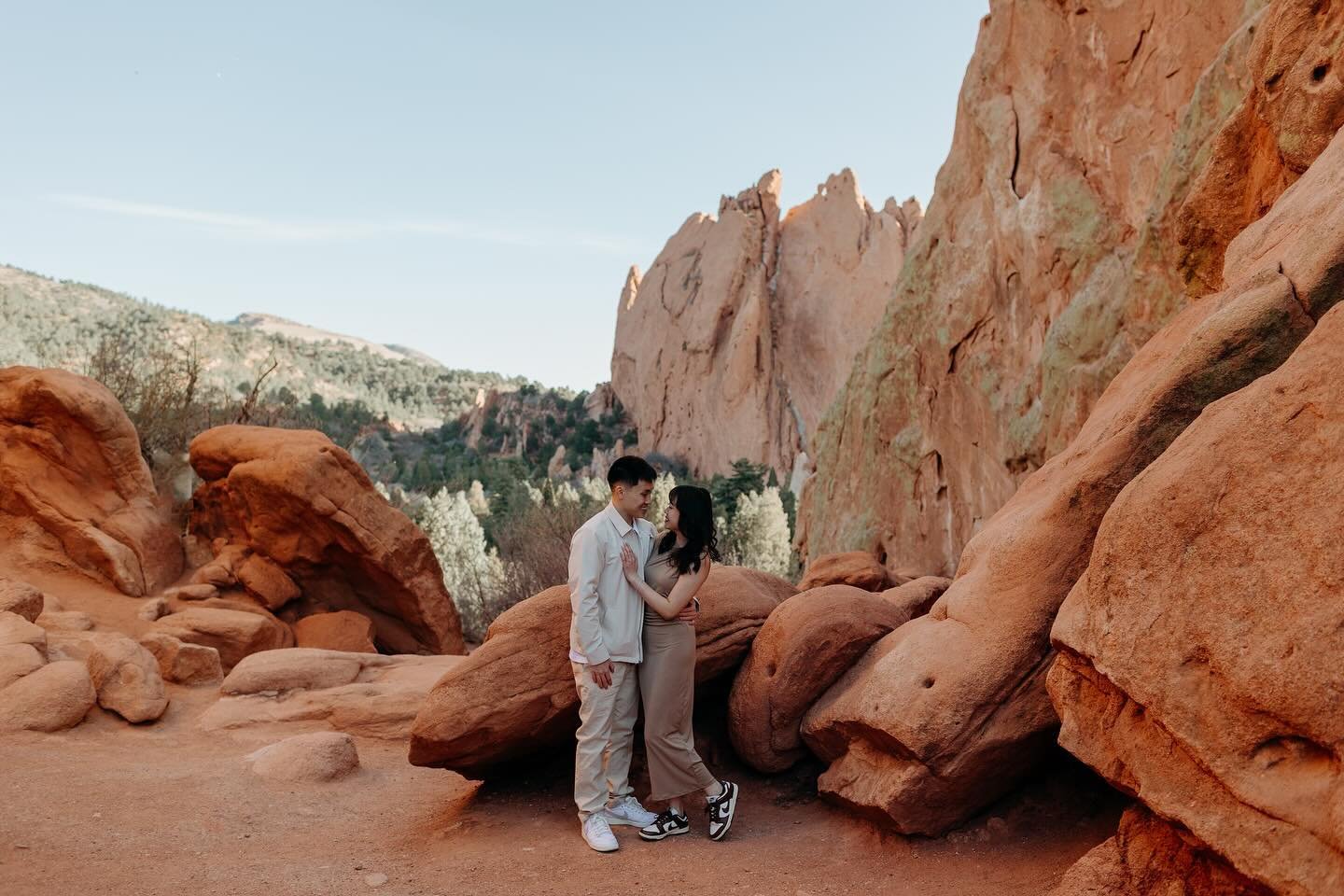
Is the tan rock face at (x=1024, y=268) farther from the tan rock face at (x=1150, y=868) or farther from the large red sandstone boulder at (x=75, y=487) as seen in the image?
the large red sandstone boulder at (x=75, y=487)

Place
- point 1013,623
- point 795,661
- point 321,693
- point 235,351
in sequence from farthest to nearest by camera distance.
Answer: point 235,351 < point 321,693 < point 795,661 < point 1013,623

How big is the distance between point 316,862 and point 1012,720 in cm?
377

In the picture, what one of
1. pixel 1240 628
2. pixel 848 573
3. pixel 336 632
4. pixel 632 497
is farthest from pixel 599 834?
pixel 336 632

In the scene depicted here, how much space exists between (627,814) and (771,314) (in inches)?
2377

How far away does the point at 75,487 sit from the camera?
13.0m

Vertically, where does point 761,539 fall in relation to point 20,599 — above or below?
below

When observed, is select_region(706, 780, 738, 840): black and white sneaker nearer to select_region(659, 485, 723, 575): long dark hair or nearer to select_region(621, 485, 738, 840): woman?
select_region(621, 485, 738, 840): woman

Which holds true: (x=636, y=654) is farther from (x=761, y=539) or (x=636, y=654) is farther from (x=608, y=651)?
(x=761, y=539)

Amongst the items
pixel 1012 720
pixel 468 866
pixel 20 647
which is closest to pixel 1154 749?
pixel 1012 720

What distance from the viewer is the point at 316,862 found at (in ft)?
18.1

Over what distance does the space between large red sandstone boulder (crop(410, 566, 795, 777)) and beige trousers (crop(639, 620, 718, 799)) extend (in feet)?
2.18

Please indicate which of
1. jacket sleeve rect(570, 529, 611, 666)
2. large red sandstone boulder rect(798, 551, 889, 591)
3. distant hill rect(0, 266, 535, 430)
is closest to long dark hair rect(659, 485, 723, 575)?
jacket sleeve rect(570, 529, 611, 666)

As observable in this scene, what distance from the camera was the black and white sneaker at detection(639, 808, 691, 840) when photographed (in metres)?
5.61

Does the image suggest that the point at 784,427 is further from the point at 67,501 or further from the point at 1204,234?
the point at 1204,234
